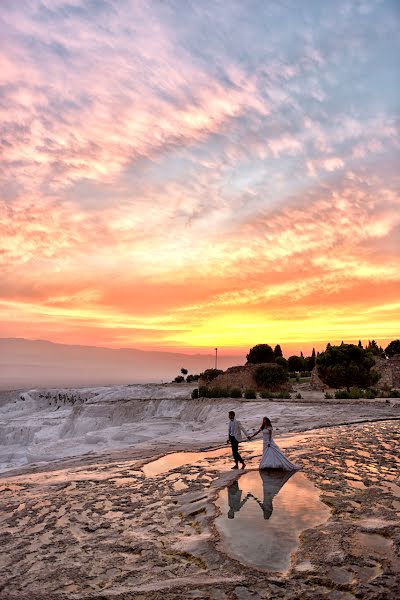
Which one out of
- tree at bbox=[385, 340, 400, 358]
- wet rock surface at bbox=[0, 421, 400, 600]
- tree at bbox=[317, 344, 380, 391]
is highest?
tree at bbox=[385, 340, 400, 358]

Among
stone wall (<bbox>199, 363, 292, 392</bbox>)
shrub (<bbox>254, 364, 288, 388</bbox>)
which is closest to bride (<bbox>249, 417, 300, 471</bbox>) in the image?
stone wall (<bbox>199, 363, 292, 392</bbox>)

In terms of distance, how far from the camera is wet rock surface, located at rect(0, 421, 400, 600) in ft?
20.2

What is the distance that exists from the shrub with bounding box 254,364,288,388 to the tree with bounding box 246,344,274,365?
32.2 metres

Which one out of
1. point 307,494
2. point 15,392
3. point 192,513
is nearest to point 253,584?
point 192,513

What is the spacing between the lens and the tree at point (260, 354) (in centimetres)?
8650

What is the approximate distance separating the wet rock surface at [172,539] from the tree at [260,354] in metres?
73.1

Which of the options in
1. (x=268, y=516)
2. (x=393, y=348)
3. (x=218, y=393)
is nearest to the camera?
(x=268, y=516)

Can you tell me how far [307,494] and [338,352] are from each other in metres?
41.4

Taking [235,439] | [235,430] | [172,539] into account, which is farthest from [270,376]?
[172,539]

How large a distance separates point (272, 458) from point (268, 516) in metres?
4.27

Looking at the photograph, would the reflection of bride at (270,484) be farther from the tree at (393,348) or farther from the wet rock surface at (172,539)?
the tree at (393,348)

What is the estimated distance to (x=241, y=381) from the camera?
54.0 metres

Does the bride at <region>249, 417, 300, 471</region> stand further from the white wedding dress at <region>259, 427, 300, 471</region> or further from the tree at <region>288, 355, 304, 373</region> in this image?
the tree at <region>288, 355, 304, 373</region>

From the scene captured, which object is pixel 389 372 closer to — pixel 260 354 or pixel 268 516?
pixel 260 354
